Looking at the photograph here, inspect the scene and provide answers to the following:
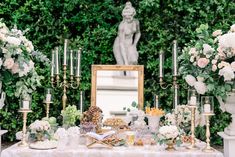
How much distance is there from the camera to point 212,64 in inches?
119

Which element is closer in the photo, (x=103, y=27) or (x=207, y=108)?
(x=207, y=108)

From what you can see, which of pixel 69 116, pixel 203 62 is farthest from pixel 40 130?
pixel 203 62

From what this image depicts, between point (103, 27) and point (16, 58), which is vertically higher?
point (103, 27)

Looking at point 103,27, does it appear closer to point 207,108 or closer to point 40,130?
point 40,130

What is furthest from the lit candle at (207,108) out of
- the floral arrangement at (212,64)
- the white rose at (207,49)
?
the white rose at (207,49)

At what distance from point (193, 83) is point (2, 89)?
169 cm

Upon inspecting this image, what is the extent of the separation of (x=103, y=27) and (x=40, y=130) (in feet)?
6.29

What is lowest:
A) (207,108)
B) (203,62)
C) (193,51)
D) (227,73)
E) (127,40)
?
(207,108)

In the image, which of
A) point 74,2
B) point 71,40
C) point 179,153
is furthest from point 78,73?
point 179,153

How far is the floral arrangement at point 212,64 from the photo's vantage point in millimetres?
2900

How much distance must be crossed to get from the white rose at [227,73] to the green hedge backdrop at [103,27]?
1.53m

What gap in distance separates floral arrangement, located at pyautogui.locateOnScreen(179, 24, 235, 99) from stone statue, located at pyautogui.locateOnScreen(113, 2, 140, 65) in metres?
1.00

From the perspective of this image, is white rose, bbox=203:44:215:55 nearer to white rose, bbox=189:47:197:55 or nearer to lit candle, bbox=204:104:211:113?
white rose, bbox=189:47:197:55

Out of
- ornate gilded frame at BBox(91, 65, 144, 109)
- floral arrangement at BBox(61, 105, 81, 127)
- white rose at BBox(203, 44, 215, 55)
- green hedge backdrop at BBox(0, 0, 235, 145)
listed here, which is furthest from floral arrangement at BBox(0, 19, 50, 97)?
white rose at BBox(203, 44, 215, 55)
